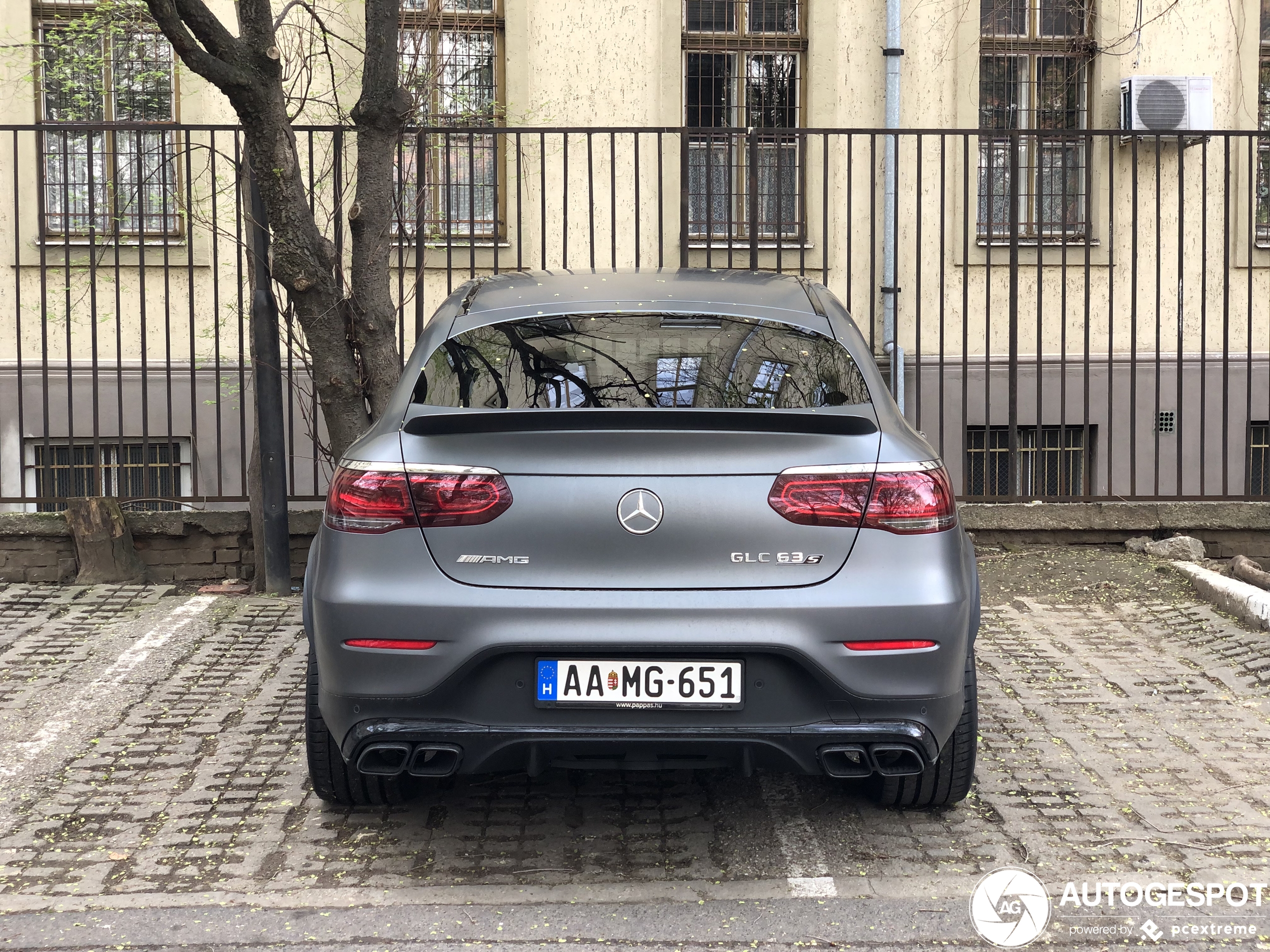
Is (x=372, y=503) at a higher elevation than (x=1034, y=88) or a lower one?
lower

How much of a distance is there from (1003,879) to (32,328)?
926cm

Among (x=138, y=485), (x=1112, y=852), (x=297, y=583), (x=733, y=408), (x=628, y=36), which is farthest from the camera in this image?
(x=628, y=36)

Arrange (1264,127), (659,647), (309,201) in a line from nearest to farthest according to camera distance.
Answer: (659,647) → (309,201) → (1264,127)

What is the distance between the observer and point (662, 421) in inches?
134

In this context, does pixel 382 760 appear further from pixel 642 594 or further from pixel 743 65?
pixel 743 65

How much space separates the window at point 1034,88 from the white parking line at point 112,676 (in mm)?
7252

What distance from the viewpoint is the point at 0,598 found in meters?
7.40

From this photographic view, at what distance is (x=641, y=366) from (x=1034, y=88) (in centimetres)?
929

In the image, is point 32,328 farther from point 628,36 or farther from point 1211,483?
point 1211,483

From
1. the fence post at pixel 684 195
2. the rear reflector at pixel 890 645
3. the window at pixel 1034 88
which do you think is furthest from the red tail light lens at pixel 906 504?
the window at pixel 1034 88

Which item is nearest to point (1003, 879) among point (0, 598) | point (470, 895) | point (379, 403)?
point (470, 895)

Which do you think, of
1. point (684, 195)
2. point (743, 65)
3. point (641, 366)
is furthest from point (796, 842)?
point (743, 65)

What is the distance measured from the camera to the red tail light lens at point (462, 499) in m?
3.36

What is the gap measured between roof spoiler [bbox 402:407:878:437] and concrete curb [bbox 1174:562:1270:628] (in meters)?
4.05
